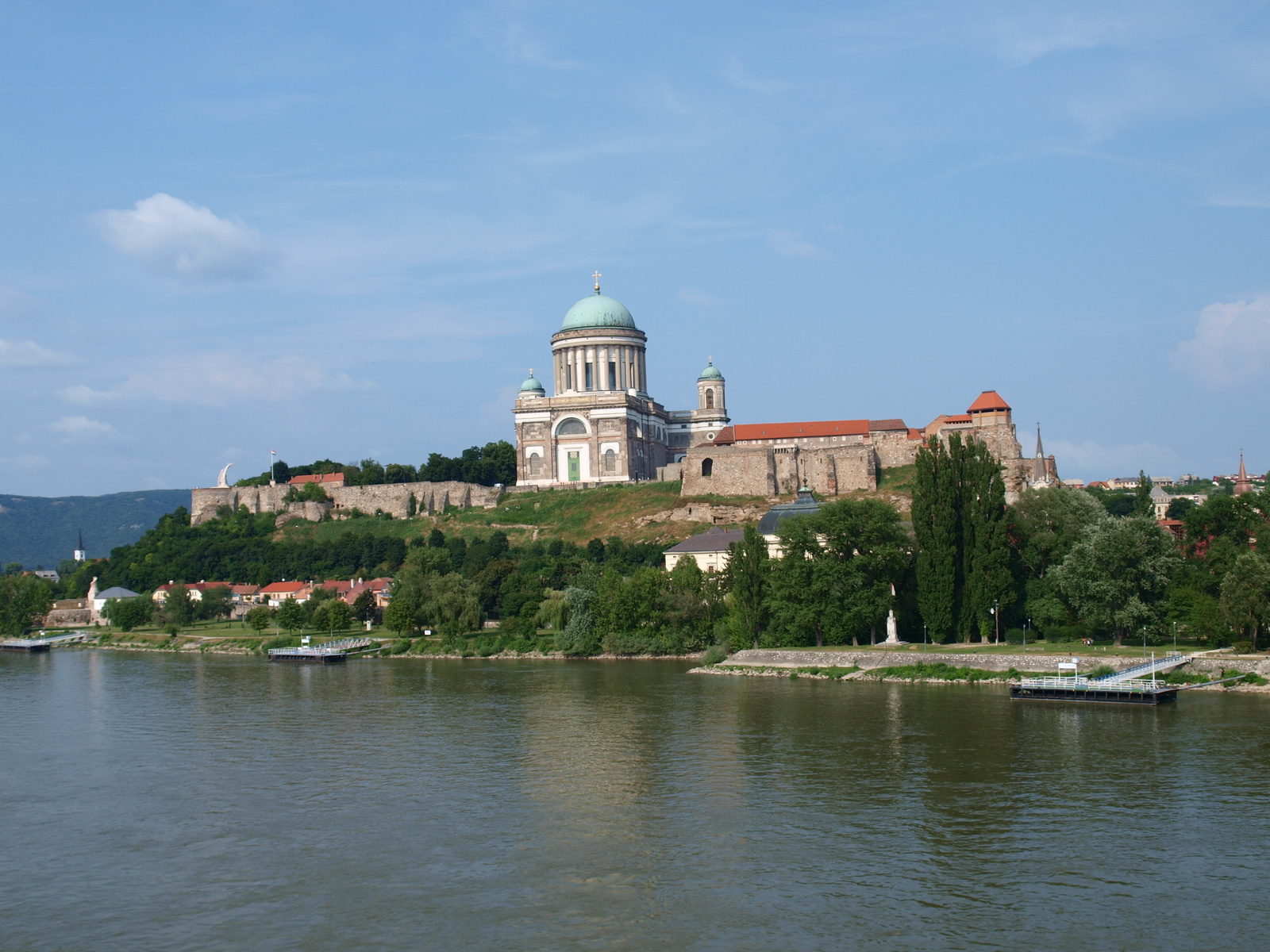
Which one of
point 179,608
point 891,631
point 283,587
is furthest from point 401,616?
point 891,631

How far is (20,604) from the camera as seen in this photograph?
66.7 meters

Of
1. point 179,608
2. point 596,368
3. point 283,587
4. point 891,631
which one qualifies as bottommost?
point 891,631

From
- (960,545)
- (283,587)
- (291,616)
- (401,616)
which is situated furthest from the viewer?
(283,587)

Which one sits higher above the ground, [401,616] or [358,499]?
[358,499]

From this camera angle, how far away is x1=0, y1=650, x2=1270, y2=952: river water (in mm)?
14289

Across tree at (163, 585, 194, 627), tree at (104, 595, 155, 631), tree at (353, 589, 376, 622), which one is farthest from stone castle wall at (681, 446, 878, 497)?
tree at (104, 595, 155, 631)

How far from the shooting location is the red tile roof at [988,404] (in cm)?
6488

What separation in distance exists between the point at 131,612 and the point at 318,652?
71.0 ft

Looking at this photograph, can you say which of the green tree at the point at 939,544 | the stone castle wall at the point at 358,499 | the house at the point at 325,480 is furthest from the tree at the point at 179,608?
the green tree at the point at 939,544

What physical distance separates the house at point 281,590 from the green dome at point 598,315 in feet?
81.1

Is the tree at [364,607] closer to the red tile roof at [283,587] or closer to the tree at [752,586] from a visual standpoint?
the red tile roof at [283,587]

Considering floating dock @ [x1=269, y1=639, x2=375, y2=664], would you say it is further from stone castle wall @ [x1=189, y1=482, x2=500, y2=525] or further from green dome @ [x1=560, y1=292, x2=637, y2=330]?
green dome @ [x1=560, y1=292, x2=637, y2=330]

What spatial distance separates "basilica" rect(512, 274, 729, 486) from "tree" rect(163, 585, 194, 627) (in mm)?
21264

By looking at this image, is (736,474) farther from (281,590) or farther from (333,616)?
(281,590)
